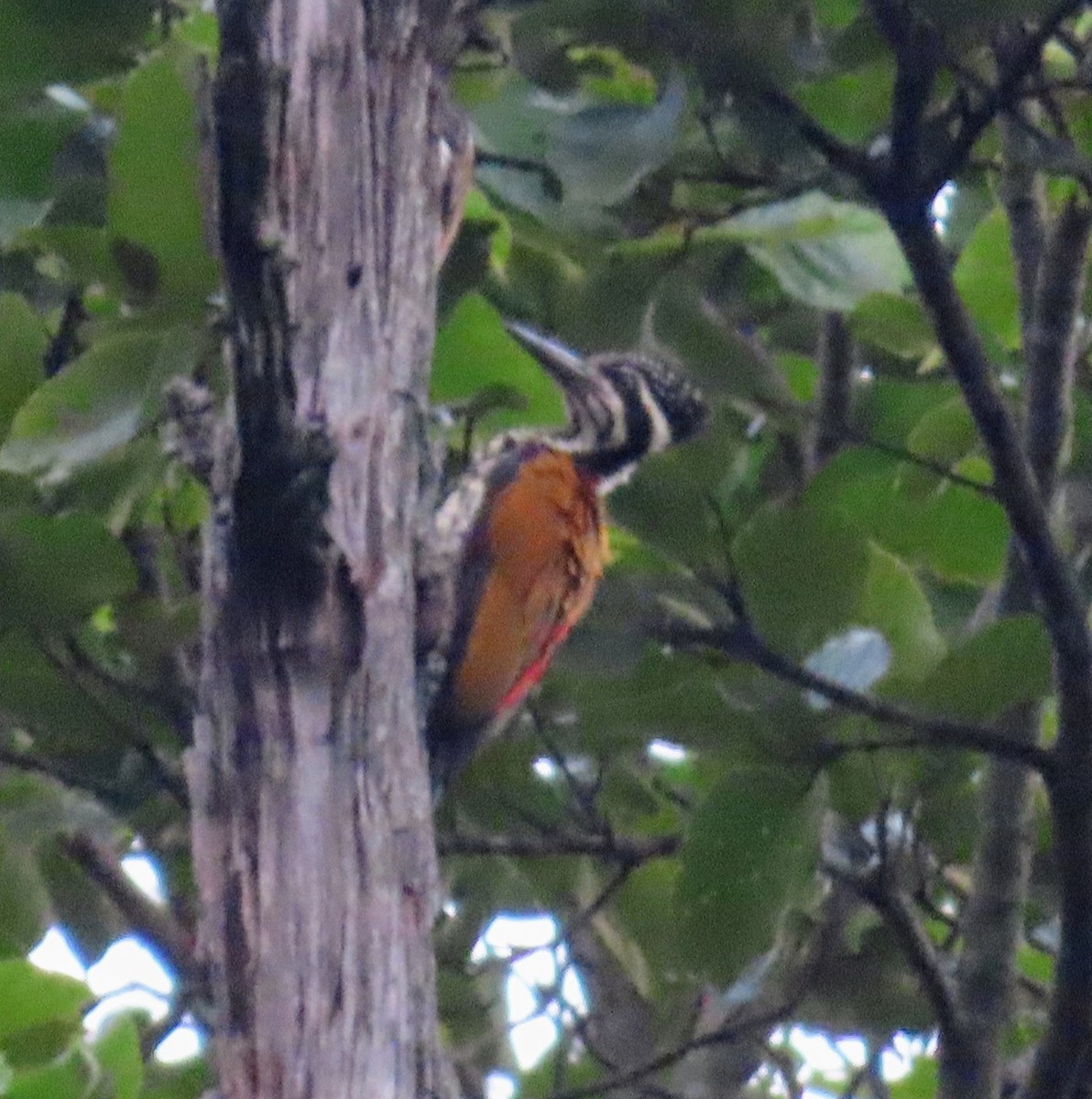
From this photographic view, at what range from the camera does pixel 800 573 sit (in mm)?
2434

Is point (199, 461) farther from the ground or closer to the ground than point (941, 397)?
closer to the ground

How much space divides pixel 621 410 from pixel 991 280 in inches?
24.3

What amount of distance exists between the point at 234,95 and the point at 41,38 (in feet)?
2.11

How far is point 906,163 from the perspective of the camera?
222 cm

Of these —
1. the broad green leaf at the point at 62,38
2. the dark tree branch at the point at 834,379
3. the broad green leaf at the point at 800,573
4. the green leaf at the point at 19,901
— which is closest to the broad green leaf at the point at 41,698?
the green leaf at the point at 19,901

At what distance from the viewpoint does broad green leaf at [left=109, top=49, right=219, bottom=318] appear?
2.21m

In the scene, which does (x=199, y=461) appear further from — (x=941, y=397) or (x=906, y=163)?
(x=941, y=397)

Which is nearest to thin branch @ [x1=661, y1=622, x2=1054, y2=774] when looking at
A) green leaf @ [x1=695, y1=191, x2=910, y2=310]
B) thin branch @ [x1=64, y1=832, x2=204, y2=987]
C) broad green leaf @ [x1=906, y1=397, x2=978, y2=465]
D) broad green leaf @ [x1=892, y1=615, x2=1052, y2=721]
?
broad green leaf @ [x1=892, y1=615, x2=1052, y2=721]

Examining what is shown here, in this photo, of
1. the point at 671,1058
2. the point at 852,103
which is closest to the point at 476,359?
the point at 852,103

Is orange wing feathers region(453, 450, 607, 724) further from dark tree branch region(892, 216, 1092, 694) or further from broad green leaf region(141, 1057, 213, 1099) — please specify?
dark tree branch region(892, 216, 1092, 694)

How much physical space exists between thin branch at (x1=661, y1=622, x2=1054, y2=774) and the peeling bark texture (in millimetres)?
475

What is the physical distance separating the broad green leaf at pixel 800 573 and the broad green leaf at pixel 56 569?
2.20ft

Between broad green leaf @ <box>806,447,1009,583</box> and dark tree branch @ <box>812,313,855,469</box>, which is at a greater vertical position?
dark tree branch @ <box>812,313,855,469</box>

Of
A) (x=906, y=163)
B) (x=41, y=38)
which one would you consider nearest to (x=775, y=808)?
(x=906, y=163)
